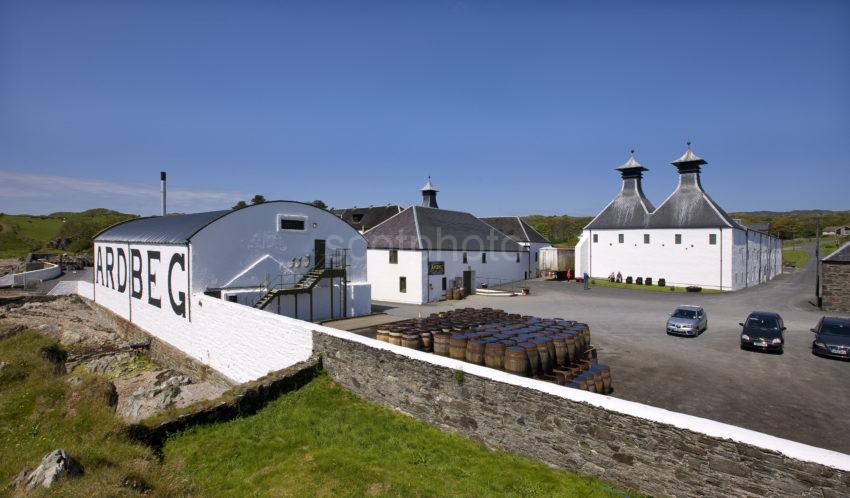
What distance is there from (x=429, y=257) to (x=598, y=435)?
2457 centimetres

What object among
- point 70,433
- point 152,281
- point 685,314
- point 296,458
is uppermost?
point 152,281

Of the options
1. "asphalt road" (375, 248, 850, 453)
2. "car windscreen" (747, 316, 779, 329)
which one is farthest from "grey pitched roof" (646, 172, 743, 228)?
"car windscreen" (747, 316, 779, 329)

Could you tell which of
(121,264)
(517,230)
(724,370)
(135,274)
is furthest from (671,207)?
(121,264)

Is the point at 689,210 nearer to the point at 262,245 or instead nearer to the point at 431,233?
the point at 431,233

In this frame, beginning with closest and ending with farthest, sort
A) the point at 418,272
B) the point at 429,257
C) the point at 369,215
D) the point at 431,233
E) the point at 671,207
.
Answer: the point at 418,272 < the point at 429,257 < the point at 431,233 < the point at 671,207 < the point at 369,215

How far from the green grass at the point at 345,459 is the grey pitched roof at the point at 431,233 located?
2094 cm

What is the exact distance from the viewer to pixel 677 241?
37906mm

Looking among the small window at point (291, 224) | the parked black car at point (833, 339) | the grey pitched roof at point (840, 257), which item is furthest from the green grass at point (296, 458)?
the grey pitched roof at point (840, 257)

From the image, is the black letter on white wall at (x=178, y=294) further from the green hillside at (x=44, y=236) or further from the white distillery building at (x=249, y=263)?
the green hillside at (x=44, y=236)

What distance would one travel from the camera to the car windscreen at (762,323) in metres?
17.2

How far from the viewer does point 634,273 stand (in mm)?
40531

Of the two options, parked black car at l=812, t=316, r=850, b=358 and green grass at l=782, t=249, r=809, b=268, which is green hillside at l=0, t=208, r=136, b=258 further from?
green grass at l=782, t=249, r=809, b=268

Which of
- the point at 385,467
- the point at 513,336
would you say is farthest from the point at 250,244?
the point at 385,467

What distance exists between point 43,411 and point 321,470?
11.2 metres
